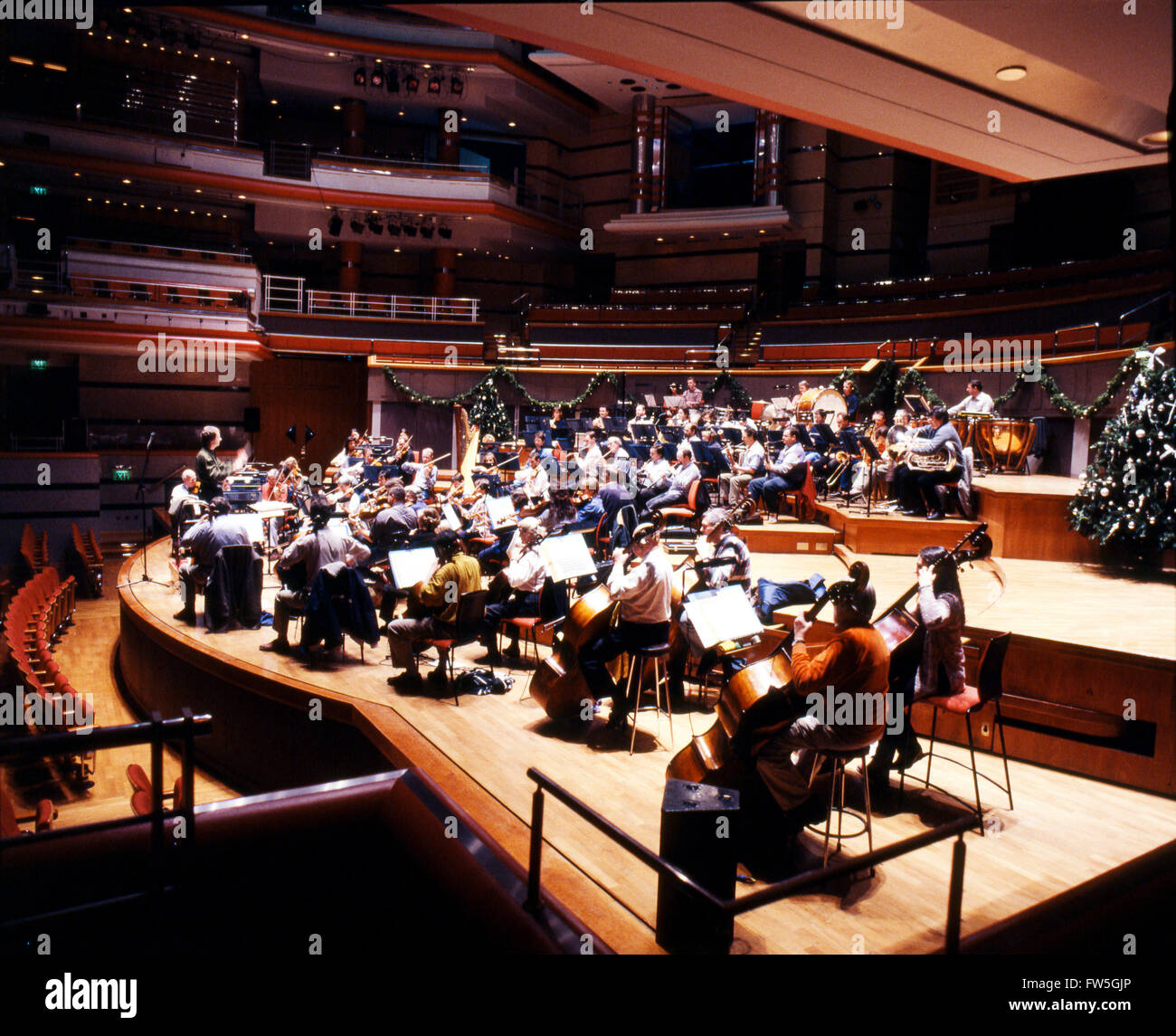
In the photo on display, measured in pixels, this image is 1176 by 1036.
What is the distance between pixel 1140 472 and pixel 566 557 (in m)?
4.31

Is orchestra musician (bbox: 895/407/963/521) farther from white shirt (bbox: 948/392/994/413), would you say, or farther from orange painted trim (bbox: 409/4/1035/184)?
orange painted trim (bbox: 409/4/1035/184)

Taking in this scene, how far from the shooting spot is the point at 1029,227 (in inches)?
591

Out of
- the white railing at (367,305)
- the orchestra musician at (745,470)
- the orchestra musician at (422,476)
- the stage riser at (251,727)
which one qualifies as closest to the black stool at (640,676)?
the stage riser at (251,727)

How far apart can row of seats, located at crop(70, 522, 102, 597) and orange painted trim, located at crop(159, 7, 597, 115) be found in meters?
10.3

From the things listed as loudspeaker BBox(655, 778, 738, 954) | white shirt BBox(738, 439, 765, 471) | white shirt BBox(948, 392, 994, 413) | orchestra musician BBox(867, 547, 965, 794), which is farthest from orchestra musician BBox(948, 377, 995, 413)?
loudspeaker BBox(655, 778, 738, 954)

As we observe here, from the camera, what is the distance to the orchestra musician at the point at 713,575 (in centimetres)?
557

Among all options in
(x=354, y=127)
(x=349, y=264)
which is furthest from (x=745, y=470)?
(x=354, y=127)

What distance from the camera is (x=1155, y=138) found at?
2.94 m

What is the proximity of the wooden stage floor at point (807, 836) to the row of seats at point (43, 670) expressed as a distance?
89cm

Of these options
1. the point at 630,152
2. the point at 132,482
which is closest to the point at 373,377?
the point at 132,482

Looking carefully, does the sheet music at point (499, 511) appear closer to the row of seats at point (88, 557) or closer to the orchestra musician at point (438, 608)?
the orchestra musician at point (438, 608)

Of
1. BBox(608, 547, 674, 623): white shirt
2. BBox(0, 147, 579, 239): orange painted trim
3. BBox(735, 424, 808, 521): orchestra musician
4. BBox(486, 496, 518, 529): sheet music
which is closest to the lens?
BBox(608, 547, 674, 623): white shirt

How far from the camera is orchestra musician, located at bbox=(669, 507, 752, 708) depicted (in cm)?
557
